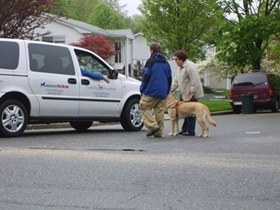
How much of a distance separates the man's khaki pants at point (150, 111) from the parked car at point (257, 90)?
14.8 m

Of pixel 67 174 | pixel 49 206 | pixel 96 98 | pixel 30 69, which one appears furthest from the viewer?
pixel 96 98

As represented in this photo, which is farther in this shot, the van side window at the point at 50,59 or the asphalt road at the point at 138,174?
the van side window at the point at 50,59

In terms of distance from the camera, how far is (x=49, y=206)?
6098 mm

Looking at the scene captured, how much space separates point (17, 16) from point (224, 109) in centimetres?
1188

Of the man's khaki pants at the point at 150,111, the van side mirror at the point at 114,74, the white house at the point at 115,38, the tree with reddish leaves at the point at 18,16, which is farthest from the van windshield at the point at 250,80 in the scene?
the man's khaki pants at the point at 150,111

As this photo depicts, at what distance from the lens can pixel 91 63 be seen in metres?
13.9

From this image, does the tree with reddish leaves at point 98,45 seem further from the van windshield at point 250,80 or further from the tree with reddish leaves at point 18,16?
the tree with reddish leaves at point 18,16

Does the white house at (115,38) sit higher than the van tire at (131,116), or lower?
higher

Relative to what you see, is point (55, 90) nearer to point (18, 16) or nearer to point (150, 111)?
point (150, 111)

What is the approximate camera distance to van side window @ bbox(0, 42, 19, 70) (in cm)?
1215

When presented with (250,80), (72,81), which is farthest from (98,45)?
(72,81)

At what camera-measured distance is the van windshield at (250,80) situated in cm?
2739

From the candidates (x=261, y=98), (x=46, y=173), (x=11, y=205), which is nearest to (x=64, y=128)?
(x=46, y=173)

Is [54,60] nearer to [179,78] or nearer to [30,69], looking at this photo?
[30,69]
